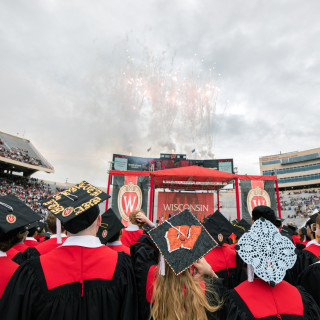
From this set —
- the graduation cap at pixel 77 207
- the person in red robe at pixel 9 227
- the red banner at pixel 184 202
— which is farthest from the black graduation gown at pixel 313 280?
the red banner at pixel 184 202

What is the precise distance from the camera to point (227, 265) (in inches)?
128

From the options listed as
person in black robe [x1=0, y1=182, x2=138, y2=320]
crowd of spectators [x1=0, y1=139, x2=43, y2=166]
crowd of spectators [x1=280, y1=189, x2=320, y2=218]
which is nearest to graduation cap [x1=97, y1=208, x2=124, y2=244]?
person in black robe [x1=0, y1=182, x2=138, y2=320]

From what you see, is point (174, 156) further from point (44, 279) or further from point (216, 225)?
point (44, 279)

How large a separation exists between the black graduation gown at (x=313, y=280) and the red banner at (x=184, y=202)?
857 inches

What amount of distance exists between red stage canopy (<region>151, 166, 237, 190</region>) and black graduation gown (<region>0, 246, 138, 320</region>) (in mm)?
15129

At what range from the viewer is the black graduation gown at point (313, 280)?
2123 millimetres

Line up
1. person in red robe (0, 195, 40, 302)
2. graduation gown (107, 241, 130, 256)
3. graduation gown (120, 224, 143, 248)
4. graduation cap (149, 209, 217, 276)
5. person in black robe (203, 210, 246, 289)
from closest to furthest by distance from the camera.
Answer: graduation cap (149, 209, 217, 276), person in red robe (0, 195, 40, 302), person in black robe (203, 210, 246, 289), graduation gown (107, 241, 130, 256), graduation gown (120, 224, 143, 248)

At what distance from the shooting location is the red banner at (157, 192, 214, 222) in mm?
23734

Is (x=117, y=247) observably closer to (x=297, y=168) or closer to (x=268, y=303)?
(x=268, y=303)

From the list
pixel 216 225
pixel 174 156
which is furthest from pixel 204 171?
pixel 216 225

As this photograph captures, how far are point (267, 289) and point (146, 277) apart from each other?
2.92ft

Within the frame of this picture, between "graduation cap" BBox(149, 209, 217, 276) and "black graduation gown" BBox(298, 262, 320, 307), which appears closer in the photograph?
"graduation cap" BBox(149, 209, 217, 276)

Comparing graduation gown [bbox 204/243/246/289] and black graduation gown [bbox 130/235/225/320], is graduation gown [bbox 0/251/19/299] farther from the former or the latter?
graduation gown [bbox 204/243/246/289]

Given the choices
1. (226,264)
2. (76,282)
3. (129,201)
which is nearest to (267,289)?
(76,282)
